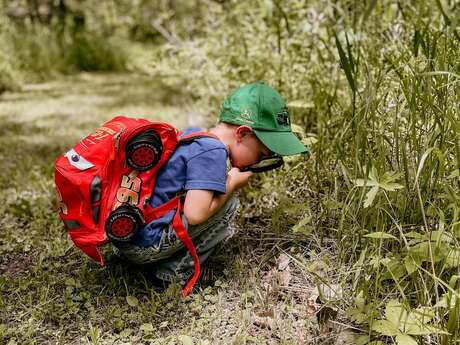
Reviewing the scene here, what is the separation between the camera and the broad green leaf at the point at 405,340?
158cm

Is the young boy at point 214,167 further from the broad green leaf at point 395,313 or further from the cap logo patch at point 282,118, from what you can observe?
the broad green leaf at point 395,313

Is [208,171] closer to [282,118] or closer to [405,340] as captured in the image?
[282,118]

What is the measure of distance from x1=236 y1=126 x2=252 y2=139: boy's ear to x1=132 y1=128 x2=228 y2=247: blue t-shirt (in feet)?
0.31

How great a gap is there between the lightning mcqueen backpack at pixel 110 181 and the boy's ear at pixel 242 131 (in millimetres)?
258

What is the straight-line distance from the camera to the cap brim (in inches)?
82.5

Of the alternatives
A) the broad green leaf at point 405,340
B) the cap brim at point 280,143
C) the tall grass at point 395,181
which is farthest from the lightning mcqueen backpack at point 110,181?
the broad green leaf at point 405,340

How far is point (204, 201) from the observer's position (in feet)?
6.68

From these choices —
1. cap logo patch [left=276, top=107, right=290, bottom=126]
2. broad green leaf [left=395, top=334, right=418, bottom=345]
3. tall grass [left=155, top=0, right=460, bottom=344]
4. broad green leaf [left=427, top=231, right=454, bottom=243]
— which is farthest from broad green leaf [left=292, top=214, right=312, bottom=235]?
broad green leaf [left=395, top=334, right=418, bottom=345]

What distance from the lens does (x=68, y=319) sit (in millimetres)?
2092

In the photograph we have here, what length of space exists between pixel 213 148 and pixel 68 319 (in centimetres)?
85

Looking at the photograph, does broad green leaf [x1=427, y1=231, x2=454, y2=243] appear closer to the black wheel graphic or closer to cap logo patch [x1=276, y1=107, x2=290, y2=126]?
cap logo patch [x1=276, y1=107, x2=290, y2=126]

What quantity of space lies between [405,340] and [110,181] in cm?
114

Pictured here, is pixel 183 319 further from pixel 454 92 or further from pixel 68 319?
pixel 454 92

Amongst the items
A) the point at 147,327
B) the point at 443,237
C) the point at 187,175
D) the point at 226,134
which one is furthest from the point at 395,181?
the point at 147,327
